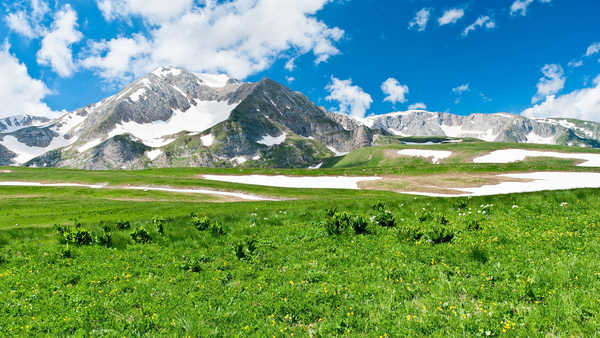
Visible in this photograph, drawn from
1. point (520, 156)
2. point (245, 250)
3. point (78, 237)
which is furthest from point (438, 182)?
point (520, 156)

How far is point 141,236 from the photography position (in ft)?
56.4

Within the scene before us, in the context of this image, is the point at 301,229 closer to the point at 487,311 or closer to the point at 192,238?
the point at 192,238

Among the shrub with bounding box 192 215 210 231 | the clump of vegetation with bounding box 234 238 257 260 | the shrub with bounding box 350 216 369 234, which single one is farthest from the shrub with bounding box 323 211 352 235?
the shrub with bounding box 192 215 210 231

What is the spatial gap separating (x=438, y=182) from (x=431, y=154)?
11572 centimetres

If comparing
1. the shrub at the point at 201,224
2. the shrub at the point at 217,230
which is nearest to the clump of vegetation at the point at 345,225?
the shrub at the point at 217,230

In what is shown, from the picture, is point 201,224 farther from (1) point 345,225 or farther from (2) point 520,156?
(2) point 520,156

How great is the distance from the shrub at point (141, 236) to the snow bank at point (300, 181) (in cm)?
4912

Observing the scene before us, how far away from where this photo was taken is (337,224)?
54.6 ft

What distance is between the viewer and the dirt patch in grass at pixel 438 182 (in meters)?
54.5

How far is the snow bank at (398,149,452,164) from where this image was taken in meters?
158

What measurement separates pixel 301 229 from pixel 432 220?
8.17 m

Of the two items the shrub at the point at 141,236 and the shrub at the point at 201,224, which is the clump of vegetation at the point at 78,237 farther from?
the shrub at the point at 201,224

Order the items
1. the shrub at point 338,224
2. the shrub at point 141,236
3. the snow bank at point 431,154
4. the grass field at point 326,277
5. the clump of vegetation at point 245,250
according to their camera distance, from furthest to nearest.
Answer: the snow bank at point 431,154 → the shrub at point 141,236 → the shrub at point 338,224 → the clump of vegetation at point 245,250 → the grass field at point 326,277

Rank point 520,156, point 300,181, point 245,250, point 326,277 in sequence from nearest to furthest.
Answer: point 326,277
point 245,250
point 300,181
point 520,156
